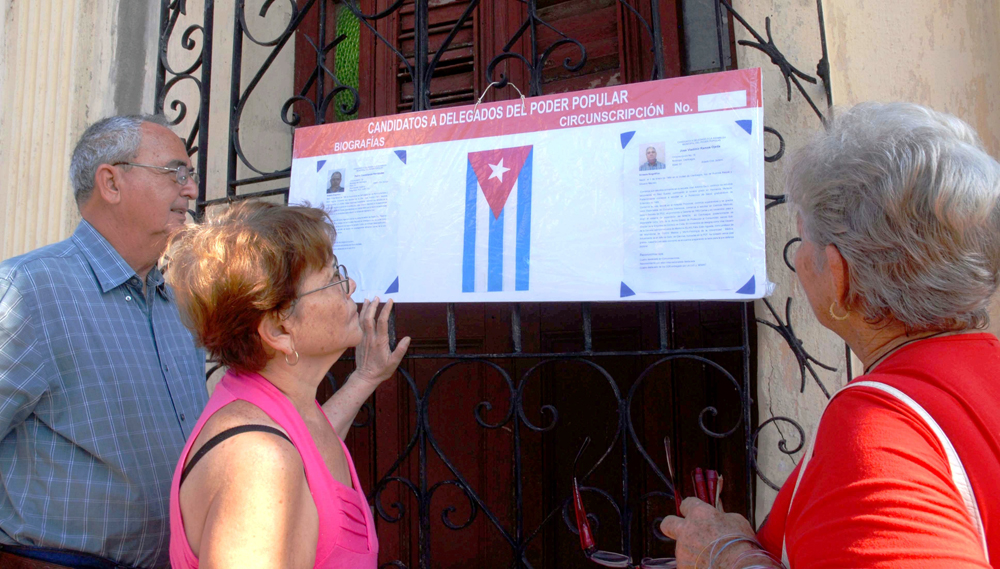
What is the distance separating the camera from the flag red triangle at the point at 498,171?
1851mm

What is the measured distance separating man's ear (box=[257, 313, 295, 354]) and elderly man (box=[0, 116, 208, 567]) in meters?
0.51

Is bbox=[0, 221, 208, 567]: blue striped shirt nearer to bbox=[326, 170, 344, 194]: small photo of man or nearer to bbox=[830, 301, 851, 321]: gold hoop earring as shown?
bbox=[326, 170, 344, 194]: small photo of man

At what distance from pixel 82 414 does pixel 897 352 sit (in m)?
1.65

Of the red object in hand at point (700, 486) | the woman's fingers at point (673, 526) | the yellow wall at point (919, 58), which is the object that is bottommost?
the woman's fingers at point (673, 526)

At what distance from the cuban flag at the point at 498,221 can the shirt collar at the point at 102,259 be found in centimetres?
90

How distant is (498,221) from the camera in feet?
6.05

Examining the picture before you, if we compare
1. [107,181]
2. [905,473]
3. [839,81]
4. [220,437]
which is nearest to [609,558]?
[905,473]

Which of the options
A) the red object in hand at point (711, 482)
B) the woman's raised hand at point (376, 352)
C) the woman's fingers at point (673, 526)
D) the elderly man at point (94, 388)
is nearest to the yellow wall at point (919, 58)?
the red object in hand at point (711, 482)

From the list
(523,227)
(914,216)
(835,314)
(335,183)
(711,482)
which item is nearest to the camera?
(914,216)

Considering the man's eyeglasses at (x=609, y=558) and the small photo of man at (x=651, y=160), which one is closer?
the man's eyeglasses at (x=609, y=558)

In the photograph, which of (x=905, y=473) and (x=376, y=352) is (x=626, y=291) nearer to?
(x=376, y=352)

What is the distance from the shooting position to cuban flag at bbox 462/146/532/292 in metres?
1.81

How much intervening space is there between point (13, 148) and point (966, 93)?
3.68m

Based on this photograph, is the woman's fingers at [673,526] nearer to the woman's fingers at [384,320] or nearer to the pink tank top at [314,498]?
Answer: the pink tank top at [314,498]
